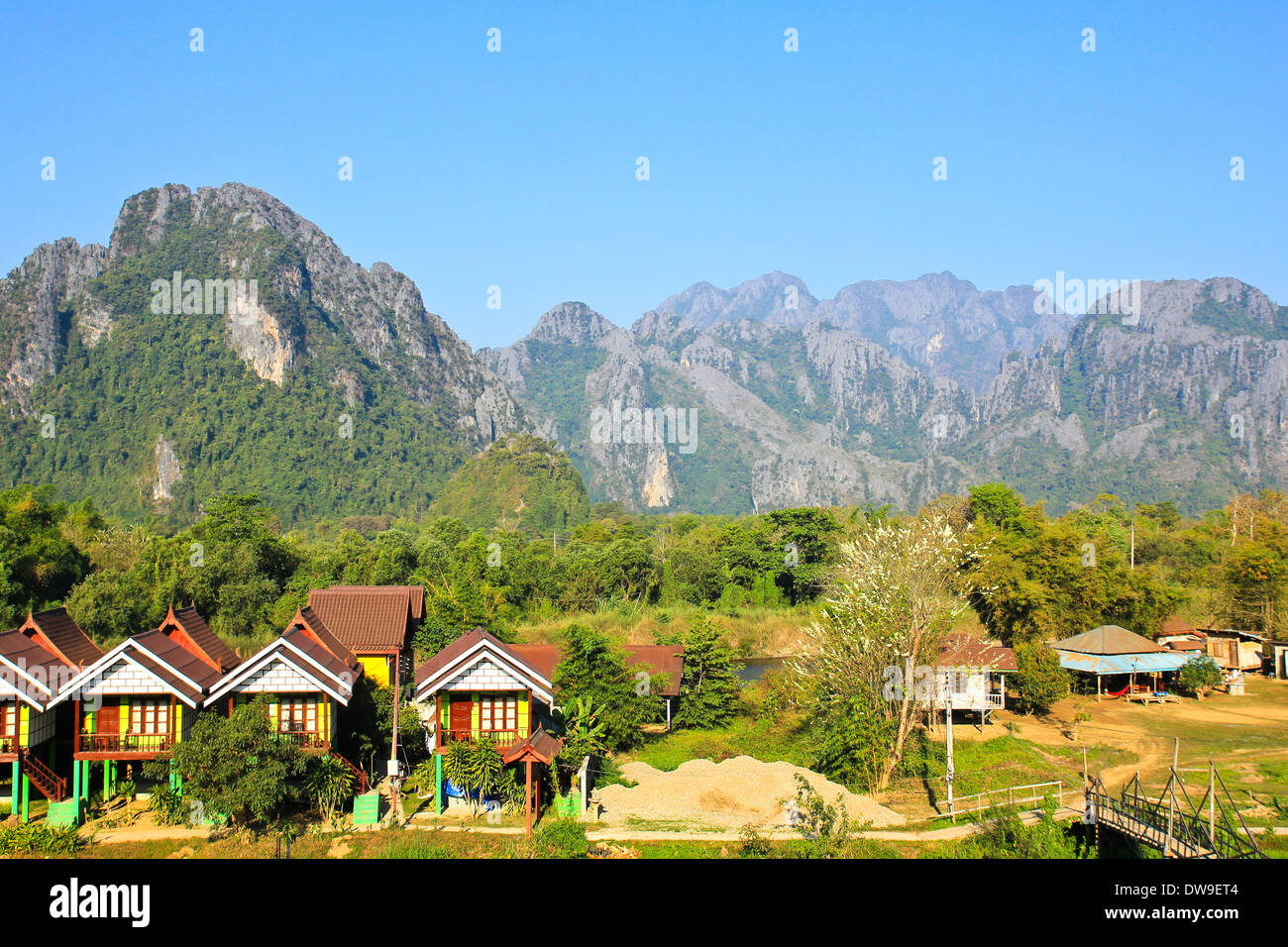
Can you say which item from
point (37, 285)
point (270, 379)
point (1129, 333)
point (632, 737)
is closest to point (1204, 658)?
point (632, 737)

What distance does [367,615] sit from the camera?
79.3 feet

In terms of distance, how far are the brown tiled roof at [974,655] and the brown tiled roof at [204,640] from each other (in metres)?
18.3

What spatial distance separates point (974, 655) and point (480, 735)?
639 inches

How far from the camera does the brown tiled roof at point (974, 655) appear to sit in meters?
26.7

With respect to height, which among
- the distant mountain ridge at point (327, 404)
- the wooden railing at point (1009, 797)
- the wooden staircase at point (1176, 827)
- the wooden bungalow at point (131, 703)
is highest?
the distant mountain ridge at point (327, 404)

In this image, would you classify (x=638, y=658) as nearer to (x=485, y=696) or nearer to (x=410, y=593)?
(x=410, y=593)

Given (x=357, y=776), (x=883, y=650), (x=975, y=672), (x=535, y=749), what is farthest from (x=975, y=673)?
(x=357, y=776)

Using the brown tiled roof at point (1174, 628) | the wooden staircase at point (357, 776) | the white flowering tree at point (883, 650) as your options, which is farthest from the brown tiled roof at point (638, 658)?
the brown tiled roof at point (1174, 628)

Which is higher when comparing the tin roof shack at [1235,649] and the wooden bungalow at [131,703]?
the wooden bungalow at [131,703]

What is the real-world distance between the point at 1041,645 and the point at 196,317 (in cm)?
11867

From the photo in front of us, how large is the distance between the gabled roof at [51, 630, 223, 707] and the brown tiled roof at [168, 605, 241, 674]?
1.36 metres

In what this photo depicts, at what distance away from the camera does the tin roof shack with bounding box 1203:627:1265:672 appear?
34406mm

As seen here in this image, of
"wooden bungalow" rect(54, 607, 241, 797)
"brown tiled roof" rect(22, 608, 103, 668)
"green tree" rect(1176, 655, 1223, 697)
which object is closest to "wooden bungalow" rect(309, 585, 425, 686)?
"brown tiled roof" rect(22, 608, 103, 668)

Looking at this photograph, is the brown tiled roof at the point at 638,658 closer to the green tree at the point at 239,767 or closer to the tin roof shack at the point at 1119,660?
the green tree at the point at 239,767
